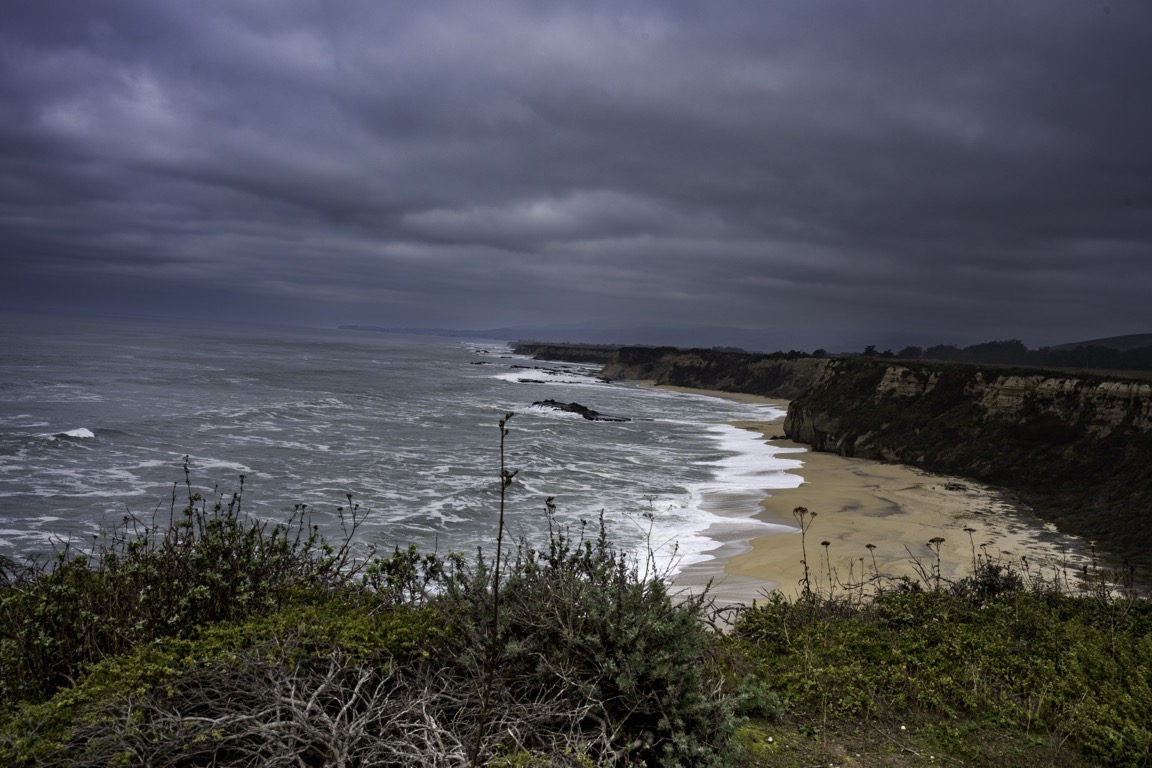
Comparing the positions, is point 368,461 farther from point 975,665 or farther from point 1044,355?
point 1044,355

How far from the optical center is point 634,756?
4.00 m

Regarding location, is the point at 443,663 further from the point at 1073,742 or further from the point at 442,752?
the point at 1073,742

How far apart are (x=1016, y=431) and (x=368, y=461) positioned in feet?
88.2

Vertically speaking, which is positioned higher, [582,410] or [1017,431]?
[1017,431]

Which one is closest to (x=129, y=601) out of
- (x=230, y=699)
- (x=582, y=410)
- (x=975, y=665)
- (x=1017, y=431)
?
(x=230, y=699)

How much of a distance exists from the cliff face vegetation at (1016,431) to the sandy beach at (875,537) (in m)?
1.48

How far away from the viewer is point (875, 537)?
→ 655 inches

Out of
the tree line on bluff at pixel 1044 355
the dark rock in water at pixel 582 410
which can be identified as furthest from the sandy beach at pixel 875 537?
the tree line on bluff at pixel 1044 355

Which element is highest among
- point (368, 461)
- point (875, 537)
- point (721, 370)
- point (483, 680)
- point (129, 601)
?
point (721, 370)

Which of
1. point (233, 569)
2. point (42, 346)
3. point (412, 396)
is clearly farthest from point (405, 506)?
point (42, 346)

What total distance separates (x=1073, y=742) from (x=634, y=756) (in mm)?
3701

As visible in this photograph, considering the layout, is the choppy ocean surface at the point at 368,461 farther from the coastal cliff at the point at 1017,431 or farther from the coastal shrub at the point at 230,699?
the coastal cliff at the point at 1017,431

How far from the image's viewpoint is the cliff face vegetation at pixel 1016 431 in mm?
19959

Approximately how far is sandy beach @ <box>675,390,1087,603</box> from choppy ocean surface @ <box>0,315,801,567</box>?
3.10ft
